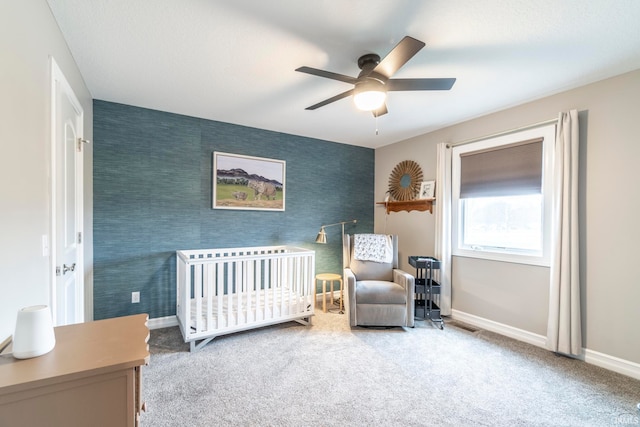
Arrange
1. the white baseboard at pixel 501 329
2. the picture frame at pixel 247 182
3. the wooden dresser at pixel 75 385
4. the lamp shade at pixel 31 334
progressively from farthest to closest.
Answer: the picture frame at pixel 247 182 < the white baseboard at pixel 501 329 < the lamp shade at pixel 31 334 < the wooden dresser at pixel 75 385

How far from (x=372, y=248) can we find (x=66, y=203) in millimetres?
3053

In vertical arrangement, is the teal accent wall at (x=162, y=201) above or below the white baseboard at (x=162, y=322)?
above

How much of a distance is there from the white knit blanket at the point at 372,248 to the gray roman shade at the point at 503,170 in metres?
1.12

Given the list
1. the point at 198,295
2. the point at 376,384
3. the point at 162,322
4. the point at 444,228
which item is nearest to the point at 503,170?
the point at 444,228

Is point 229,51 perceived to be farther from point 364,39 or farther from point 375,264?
point 375,264

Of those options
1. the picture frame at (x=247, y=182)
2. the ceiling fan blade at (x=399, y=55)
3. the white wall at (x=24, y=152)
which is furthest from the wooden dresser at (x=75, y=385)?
the picture frame at (x=247, y=182)

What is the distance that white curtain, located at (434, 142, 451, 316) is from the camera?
3500mm

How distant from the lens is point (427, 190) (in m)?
3.78

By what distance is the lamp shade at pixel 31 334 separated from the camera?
0.89m

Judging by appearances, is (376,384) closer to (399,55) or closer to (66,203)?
(399,55)

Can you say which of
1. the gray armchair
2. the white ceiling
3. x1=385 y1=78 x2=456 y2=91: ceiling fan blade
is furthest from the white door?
the gray armchair

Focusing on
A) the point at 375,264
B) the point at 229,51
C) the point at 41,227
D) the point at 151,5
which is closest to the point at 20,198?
the point at 41,227

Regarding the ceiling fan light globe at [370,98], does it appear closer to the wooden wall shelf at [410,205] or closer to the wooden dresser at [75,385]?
the wooden dresser at [75,385]

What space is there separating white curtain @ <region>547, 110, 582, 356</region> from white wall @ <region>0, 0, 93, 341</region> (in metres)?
3.64
